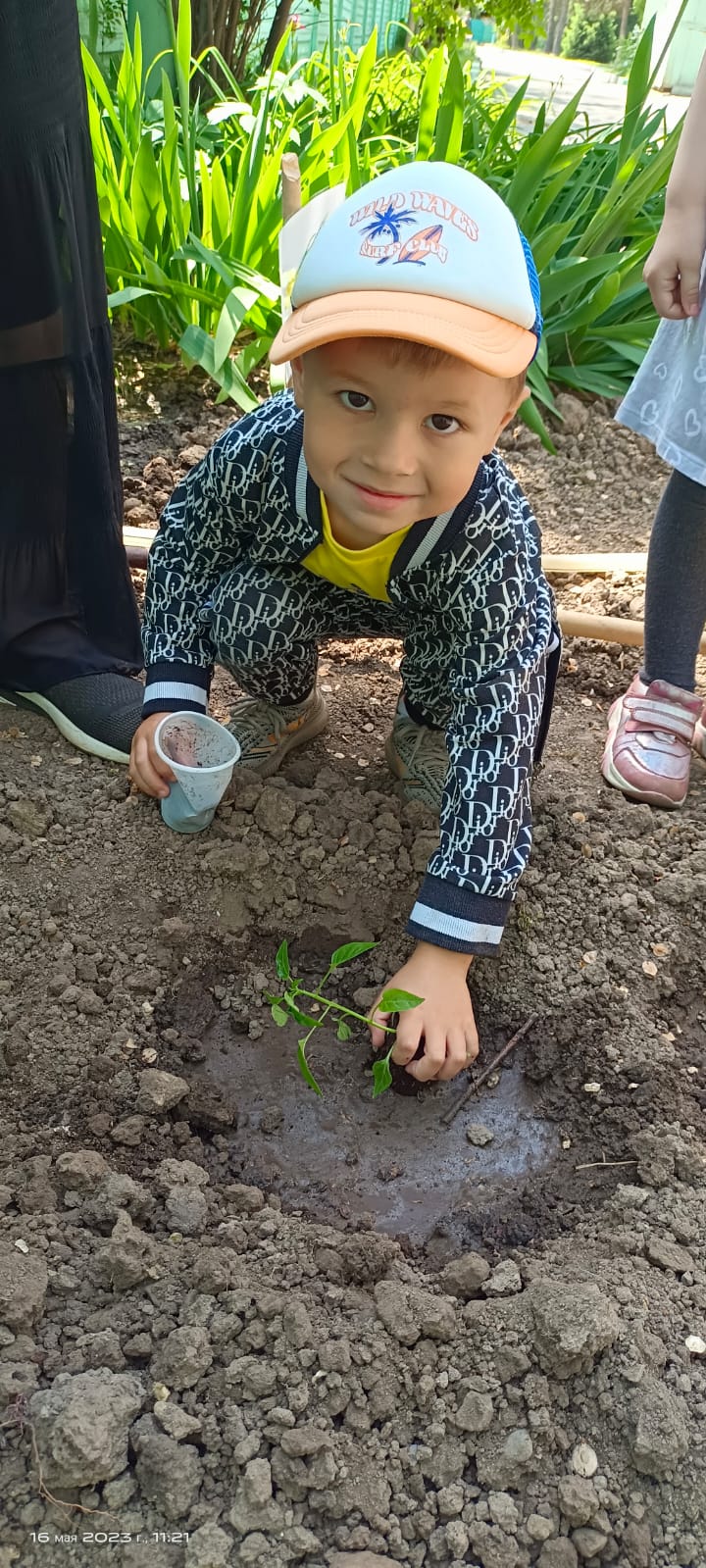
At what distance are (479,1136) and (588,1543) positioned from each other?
512 millimetres

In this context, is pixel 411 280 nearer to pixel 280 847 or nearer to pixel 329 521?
pixel 329 521

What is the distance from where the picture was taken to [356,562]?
1567 mm

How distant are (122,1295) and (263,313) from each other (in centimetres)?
252

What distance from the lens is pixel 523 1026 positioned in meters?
1.62

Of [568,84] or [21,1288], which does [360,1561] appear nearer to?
[21,1288]

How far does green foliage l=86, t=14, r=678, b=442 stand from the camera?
2.89 m

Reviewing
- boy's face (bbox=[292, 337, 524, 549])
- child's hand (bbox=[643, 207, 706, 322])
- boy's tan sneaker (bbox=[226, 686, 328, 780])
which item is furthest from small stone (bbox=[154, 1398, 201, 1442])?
child's hand (bbox=[643, 207, 706, 322])

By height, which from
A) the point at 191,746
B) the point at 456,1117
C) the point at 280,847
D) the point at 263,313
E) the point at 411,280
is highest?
the point at 411,280

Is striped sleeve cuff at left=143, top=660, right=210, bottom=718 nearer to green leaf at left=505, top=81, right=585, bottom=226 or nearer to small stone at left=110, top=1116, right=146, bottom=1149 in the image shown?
small stone at left=110, top=1116, right=146, bottom=1149

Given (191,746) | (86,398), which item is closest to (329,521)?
(191,746)

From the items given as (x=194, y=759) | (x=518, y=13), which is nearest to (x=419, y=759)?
(x=194, y=759)

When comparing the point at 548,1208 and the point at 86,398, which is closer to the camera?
the point at 548,1208

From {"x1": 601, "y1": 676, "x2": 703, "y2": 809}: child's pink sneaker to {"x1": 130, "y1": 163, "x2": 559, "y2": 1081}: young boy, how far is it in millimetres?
266

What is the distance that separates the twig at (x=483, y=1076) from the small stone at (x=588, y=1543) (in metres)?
0.53
